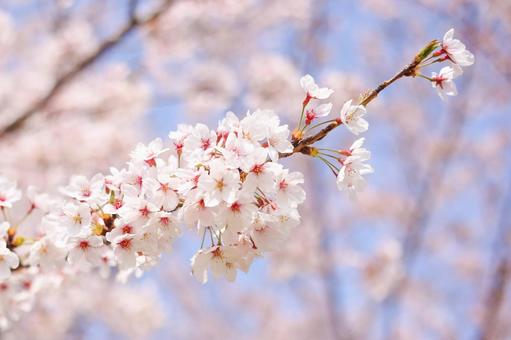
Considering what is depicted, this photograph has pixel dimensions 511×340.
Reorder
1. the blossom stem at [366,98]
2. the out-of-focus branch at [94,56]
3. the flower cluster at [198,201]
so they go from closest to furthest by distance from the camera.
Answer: the flower cluster at [198,201] < the blossom stem at [366,98] < the out-of-focus branch at [94,56]

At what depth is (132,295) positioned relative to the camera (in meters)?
6.79

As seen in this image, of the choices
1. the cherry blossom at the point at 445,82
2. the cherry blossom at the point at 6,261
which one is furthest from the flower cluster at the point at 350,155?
the cherry blossom at the point at 6,261

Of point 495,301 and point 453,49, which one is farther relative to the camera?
point 495,301

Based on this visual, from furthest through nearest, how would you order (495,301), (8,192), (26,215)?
(495,301)
(26,215)
(8,192)

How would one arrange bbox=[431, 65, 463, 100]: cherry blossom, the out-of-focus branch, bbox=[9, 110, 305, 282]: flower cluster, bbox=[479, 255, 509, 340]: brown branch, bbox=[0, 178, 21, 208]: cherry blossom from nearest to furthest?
1. bbox=[9, 110, 305, 282]: flower cluster
2. bbox=[431, 65, 463, 100]: cherry blossom
3. bbox=[0, 178, 21, 208]: cherry blossom
4. the out-of-focus branch
5. bbox=[479, 255, 509, 340]: brown branch

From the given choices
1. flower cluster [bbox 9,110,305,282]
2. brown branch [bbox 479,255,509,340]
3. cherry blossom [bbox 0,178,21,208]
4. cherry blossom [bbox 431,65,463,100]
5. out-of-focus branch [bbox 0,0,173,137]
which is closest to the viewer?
flower cluster [bbox 9,110,305,282]

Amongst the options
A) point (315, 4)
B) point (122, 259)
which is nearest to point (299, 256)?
point (315, 4)

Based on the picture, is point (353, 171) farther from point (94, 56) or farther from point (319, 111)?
point (94, 56)

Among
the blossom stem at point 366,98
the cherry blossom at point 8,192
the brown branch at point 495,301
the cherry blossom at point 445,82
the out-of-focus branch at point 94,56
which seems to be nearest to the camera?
the blossom stem at point 366,98

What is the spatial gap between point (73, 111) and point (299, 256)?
3.18 metres

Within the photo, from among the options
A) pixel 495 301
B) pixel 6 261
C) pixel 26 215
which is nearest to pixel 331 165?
pixel 6 261

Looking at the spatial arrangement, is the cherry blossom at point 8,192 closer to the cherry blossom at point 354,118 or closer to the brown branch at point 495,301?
the cherry blossom at point 354,118

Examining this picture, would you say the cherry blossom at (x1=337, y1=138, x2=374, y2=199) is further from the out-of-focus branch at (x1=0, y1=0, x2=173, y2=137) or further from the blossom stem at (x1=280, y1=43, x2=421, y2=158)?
the out-of-focus branch at (x1=0, y1=0, x2=173, y2=137)

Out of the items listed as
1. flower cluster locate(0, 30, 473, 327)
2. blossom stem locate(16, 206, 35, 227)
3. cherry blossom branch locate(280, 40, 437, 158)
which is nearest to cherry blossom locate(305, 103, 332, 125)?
flower cluster locate(0, 30, 473, 327)
